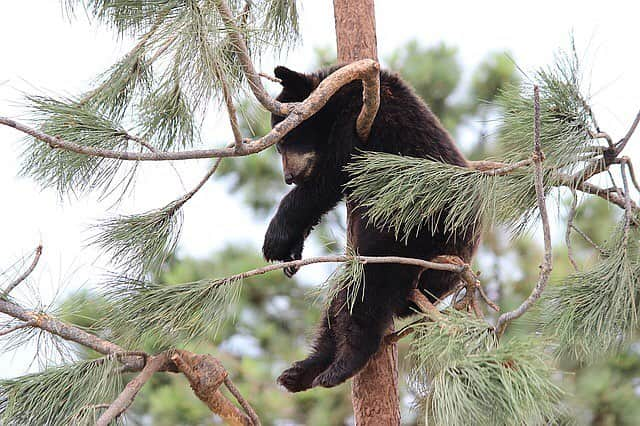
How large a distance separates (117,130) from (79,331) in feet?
1.61

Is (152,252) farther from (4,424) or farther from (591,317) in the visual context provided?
(591,317)

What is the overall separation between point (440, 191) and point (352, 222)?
60cm

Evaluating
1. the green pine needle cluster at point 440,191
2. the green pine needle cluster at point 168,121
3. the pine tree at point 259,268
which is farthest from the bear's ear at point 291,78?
the green pine needle cluster at point 440,191

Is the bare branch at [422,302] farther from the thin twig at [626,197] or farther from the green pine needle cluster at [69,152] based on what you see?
the green pine needle cluster at [69,152]

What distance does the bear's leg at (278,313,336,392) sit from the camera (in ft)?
7.76

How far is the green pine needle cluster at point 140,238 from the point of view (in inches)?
89.8

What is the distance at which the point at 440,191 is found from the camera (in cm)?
193

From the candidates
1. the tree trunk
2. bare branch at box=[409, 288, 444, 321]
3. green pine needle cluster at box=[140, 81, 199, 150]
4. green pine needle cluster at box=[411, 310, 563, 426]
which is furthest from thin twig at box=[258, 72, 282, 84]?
green pine needle cluster at box=[411, 310, 563, 426]

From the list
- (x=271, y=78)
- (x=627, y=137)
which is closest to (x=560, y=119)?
(x=627, y=137)

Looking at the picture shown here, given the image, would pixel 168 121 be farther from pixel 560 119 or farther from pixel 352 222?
pixel 560 119

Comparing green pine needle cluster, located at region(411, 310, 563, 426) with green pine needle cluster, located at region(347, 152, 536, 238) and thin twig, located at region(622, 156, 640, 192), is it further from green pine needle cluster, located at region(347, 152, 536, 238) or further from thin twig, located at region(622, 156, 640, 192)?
thin twig, located at region(622, 156, 640, 192)

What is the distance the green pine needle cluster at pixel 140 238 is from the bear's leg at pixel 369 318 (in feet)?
1.85

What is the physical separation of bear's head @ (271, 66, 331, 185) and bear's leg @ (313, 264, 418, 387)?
425 mm

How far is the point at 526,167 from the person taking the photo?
6.64ft
